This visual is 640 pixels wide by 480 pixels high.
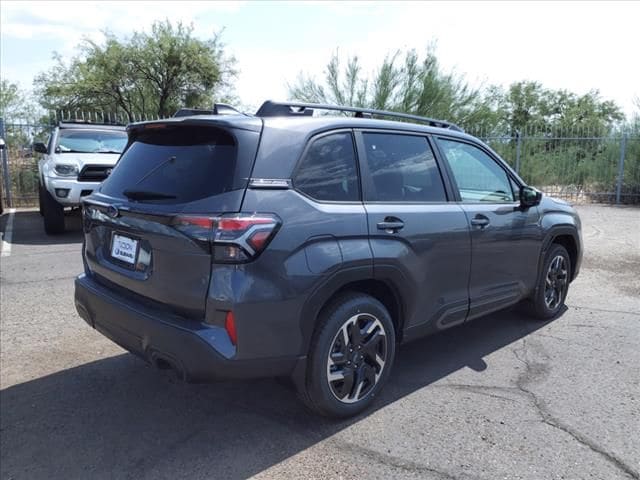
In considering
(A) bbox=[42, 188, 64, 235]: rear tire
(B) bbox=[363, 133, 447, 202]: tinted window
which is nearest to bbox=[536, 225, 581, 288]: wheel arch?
(B) bbox=[363, 133, 447, 202]: tinted window

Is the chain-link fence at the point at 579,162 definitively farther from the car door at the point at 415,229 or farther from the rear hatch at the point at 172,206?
the rear hatch at the point at 172,206

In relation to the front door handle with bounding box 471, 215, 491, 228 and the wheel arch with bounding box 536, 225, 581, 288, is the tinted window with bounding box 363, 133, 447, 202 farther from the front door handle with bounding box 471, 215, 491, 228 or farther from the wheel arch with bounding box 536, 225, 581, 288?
the wheel arch with bounding box 536, 225, 581, 288

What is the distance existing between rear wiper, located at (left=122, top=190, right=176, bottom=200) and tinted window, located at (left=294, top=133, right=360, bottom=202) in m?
0.74

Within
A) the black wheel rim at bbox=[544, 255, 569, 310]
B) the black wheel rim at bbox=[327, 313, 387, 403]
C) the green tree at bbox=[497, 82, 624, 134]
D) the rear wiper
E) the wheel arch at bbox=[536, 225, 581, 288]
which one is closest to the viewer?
the rear wiper

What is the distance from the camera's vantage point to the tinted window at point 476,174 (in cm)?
398

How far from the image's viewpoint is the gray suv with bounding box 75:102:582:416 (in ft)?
8.63

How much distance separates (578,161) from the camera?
16141 millimetres

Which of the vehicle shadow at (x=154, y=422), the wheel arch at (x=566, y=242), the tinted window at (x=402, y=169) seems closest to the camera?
the vehicle shadow at (x=154, y=422)


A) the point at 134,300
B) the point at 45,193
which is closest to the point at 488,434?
the point at 134,300

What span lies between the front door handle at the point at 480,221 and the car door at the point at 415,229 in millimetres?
99

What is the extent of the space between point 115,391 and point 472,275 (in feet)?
8.87

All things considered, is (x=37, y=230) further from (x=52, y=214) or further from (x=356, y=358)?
(x=356, y=358)

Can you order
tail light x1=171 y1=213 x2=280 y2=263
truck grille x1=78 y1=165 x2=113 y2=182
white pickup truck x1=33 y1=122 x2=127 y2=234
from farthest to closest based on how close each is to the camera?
truck grille x1=78 y1=165 x2=113 y2=182, white pickup truck x1=33 y1=122 x2=127 y2=234, tail light x1=171 y1=213 x2=280 y2=263

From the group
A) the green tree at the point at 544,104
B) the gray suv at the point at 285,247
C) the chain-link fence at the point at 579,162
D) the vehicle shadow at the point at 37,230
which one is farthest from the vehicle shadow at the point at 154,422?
the green tree at the point at 544,104
